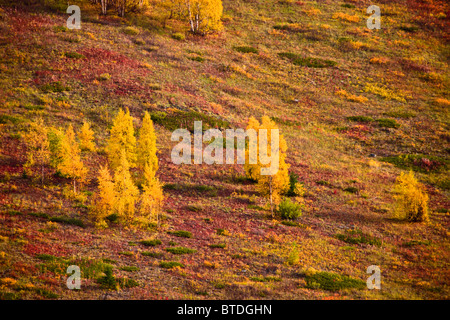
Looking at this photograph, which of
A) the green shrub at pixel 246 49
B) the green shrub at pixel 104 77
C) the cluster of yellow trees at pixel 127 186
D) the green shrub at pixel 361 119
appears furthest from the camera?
the green shrub at pixel 246 49

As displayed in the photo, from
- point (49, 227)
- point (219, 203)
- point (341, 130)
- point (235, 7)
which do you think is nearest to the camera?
point (49, 227)

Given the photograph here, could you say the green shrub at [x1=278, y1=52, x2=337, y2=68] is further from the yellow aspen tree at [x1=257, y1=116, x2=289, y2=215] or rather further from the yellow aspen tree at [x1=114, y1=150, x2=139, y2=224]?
the yellow aspen tree at [x1=114, y1=150, x2=139, y2=224]

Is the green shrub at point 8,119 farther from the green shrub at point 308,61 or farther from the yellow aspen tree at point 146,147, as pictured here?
the green shrub at point 308,61

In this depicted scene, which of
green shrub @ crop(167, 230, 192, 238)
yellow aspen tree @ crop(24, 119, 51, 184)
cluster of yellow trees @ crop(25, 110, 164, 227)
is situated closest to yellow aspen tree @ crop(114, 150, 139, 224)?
cluster of yellow trees @ crop(25, 110, 164, 227)

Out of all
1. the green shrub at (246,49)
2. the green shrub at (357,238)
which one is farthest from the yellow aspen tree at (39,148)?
the green shrub at (246,49)

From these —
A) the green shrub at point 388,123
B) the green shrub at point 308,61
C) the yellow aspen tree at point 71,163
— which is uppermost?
the green shrub at point 308,61

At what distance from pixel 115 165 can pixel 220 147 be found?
14050mm

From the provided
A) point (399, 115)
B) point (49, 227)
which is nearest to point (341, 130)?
point (399, 115)

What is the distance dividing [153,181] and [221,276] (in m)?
9.89

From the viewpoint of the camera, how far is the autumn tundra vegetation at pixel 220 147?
2355 cm

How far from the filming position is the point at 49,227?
84.8 ft

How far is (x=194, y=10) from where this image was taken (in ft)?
236

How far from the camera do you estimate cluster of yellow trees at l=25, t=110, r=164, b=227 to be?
91.6 ft

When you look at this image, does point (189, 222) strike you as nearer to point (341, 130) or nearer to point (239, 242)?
point (239, 242)
